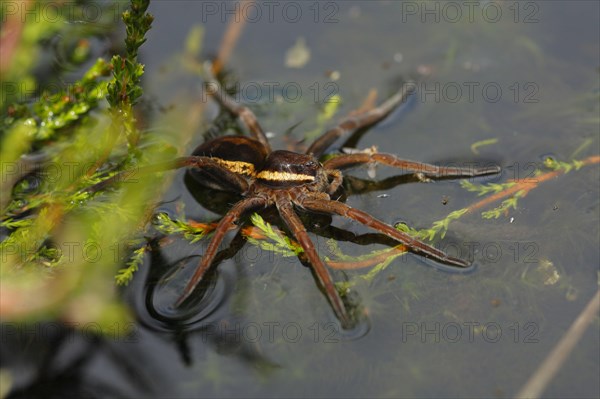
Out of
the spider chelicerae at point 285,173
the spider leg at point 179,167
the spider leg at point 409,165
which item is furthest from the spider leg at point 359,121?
the spider leg at point 179,167

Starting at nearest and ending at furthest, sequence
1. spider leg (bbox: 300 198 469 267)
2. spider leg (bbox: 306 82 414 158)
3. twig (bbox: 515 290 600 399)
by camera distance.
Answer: twig (bbox: 515 290 600 399)
spider leg (bbox: 300 198 469 267)
spider leg (bbox: 306 82 414 158)

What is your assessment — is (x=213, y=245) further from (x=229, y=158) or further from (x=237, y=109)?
(x=237, y=109)

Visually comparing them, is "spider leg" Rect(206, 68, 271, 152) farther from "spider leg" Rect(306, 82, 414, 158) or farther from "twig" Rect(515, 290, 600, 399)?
"twig" Rect(515, 290, 600, 399)

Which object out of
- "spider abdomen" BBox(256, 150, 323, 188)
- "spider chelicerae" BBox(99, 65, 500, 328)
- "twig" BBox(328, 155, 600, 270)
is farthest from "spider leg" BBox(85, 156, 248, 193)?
"twig" BBox(328, 155, 600, 270)

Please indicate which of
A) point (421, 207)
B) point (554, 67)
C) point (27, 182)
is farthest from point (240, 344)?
point (554, 67)

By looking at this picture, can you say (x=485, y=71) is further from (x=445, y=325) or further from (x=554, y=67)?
(x=445, y=325)

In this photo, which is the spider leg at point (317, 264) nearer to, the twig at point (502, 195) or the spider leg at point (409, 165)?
the twig at point (502, 195)
